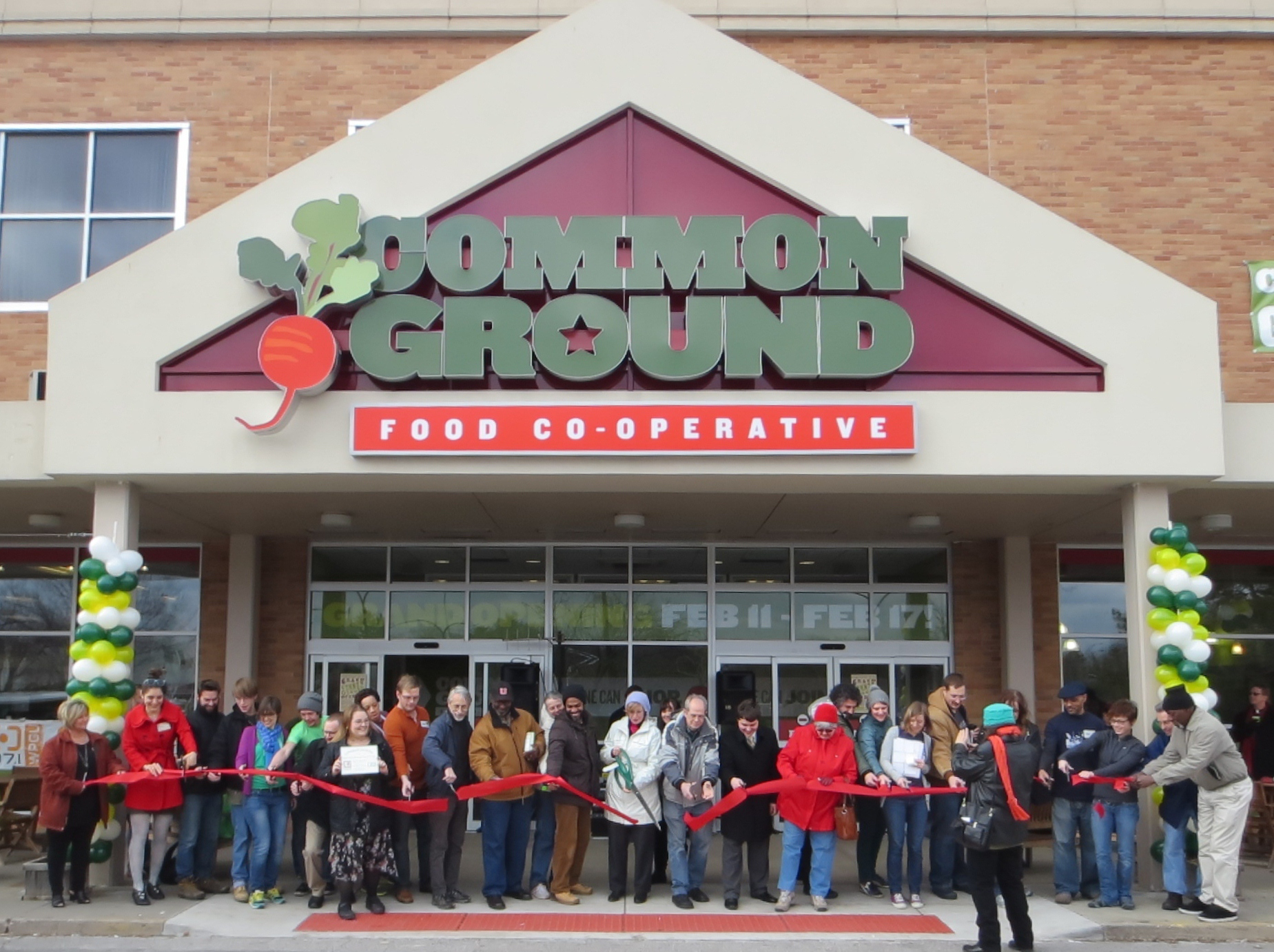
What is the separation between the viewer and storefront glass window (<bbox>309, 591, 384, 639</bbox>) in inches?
626

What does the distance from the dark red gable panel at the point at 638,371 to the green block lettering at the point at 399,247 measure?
40 cm

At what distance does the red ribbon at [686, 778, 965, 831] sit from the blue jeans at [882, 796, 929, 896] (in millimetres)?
120

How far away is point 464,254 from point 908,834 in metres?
6.27

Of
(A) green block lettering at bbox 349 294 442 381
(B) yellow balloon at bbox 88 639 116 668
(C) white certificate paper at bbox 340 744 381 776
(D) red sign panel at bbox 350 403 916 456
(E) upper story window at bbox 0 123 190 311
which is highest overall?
(E) upper story window at bbox 0 123 190 311

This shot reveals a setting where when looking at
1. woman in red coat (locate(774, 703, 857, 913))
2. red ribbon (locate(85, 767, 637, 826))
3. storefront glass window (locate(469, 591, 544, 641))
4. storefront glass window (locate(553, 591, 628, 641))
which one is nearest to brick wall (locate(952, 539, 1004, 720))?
storefront glass window (locate(553, 591, 628, 641))

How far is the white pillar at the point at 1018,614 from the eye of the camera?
15484mm

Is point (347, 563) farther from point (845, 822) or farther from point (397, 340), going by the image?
point (845, 822)

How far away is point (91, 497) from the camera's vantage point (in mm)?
12742

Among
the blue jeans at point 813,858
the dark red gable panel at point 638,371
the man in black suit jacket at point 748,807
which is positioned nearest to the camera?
the blue jeans at point 813,858

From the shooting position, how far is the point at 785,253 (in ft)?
37.7

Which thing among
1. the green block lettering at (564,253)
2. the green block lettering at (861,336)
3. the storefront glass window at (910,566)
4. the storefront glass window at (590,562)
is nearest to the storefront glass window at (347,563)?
the storefront glass window at (590,562)

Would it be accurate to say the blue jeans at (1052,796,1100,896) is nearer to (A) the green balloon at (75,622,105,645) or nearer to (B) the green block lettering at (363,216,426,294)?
(B) the green block lettering at (363,216,426,294)

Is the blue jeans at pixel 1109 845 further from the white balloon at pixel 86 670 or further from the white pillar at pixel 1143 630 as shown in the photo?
the white balloon at pixel 86 670

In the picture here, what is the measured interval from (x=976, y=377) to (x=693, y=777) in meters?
4.29
